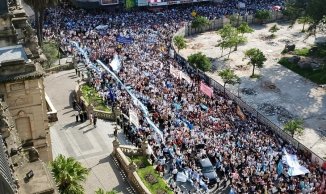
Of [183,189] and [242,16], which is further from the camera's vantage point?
[242,16]

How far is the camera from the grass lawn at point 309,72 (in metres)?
61.4

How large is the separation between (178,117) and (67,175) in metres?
19.8

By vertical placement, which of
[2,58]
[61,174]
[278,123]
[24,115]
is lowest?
[278,123]

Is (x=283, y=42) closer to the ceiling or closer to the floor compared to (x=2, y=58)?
closer to the floor

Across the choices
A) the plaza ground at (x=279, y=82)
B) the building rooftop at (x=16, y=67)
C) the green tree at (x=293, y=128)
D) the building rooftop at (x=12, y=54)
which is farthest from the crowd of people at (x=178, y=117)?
the building rooftop at (x=12, y=54)

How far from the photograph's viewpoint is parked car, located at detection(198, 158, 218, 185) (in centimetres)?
3616

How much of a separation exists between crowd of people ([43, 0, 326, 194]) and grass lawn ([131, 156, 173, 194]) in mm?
840

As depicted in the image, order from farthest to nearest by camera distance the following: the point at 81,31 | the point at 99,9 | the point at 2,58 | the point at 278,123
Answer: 1. the point at 99,9
2. the point at 81,31
3. the point at 278,123
4. the point at 2,58

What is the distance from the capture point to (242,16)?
3354 inches

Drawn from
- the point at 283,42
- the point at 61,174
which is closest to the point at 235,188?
the point at 61,174

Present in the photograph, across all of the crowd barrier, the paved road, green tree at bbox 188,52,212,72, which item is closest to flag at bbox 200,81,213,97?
the crowd barrier

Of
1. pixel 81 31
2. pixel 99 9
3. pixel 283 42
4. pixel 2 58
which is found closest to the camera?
pixel 2 58

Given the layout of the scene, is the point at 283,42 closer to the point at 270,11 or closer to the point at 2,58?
the point at 270,11

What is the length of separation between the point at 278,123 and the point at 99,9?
44.0 metres
